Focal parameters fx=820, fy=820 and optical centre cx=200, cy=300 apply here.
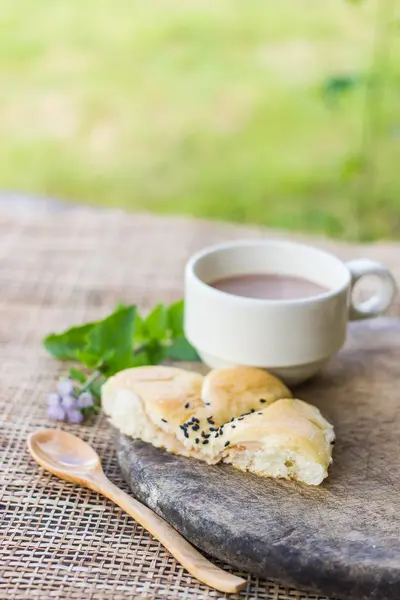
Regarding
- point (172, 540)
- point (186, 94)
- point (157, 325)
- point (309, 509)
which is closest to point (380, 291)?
point (157, 325)

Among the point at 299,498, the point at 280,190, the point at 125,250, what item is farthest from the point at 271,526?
the point at 280,190

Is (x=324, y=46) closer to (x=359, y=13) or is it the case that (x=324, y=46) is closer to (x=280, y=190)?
(x=359, y=13)

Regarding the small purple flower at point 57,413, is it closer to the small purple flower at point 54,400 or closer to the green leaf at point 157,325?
the small purple flower at point 54,400

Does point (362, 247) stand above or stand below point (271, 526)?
below

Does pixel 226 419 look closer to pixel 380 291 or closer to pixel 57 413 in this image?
pixel 57 413

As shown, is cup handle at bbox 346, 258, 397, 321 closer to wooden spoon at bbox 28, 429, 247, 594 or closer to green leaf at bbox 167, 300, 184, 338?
green leaf at bbox 167, 300, 184, 338

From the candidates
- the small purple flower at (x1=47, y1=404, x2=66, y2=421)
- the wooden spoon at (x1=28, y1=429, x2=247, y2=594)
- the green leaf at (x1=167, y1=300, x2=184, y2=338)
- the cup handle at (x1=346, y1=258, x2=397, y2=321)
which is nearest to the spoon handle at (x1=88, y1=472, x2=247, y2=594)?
the wooden spoon at (x1=28, y1=429, x2=247, y2=594)

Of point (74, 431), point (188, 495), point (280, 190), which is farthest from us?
point (280, 190)
